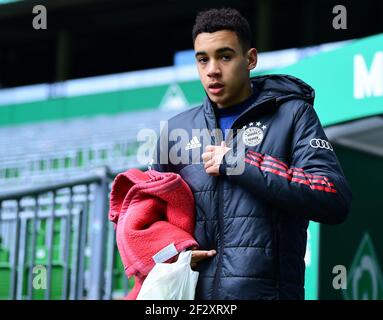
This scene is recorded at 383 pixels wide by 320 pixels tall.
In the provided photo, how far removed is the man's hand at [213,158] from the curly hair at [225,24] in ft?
1.24

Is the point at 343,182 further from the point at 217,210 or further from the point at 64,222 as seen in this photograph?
the point at 64,222

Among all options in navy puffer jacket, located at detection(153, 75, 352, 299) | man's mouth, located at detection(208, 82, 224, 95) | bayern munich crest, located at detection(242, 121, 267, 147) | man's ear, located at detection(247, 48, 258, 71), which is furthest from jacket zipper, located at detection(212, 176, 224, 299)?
man's ear, located at detection(247, 48, 258, 71)

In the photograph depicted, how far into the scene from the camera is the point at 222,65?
103 inches

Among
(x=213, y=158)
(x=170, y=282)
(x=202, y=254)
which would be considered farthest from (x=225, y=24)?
(x=170, y=282)

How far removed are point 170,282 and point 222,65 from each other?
708 millimetres

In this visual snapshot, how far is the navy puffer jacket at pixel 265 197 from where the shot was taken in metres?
2.45

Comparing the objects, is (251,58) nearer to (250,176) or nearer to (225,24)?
(225,24)

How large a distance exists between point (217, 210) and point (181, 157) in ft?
0.84

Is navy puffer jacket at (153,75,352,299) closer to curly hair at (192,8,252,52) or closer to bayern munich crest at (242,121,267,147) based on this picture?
bayern munich crest at (242,121,267,147)

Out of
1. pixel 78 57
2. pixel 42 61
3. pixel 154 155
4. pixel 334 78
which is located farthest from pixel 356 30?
pixel 154 155

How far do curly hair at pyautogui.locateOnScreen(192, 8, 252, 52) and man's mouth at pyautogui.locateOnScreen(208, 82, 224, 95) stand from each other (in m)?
0.17

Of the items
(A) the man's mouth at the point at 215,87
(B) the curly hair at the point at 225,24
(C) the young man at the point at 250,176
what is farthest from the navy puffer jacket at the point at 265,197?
(B) the curly hair at the point at 225,24

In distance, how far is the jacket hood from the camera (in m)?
2.70

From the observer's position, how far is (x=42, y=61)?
2556 centimetres
